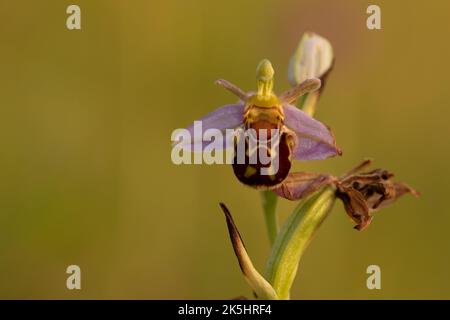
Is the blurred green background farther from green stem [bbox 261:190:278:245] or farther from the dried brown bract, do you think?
the dried brown bract

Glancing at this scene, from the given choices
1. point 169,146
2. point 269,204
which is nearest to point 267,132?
point 269,204

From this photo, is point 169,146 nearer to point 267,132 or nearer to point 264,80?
point 264,80

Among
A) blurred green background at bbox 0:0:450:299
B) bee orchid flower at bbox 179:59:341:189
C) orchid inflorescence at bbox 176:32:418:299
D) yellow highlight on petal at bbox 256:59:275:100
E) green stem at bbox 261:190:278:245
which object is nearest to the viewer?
bee orchid flower at bbox 179:59:341:189

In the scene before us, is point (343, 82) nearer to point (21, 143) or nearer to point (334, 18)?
point (334, 18)

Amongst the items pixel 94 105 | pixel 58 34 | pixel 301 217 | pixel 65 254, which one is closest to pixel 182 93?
pixel 94 105

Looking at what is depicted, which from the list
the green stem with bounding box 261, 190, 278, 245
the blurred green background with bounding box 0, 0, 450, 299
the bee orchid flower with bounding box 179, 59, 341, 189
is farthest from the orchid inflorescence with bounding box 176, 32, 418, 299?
the blurred green background with bounding box 0, 0, 450, 299

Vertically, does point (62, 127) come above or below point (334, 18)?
below

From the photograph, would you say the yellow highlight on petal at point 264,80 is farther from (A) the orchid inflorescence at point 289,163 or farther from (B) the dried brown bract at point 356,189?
(B) the dried brown bract at point 356,189
